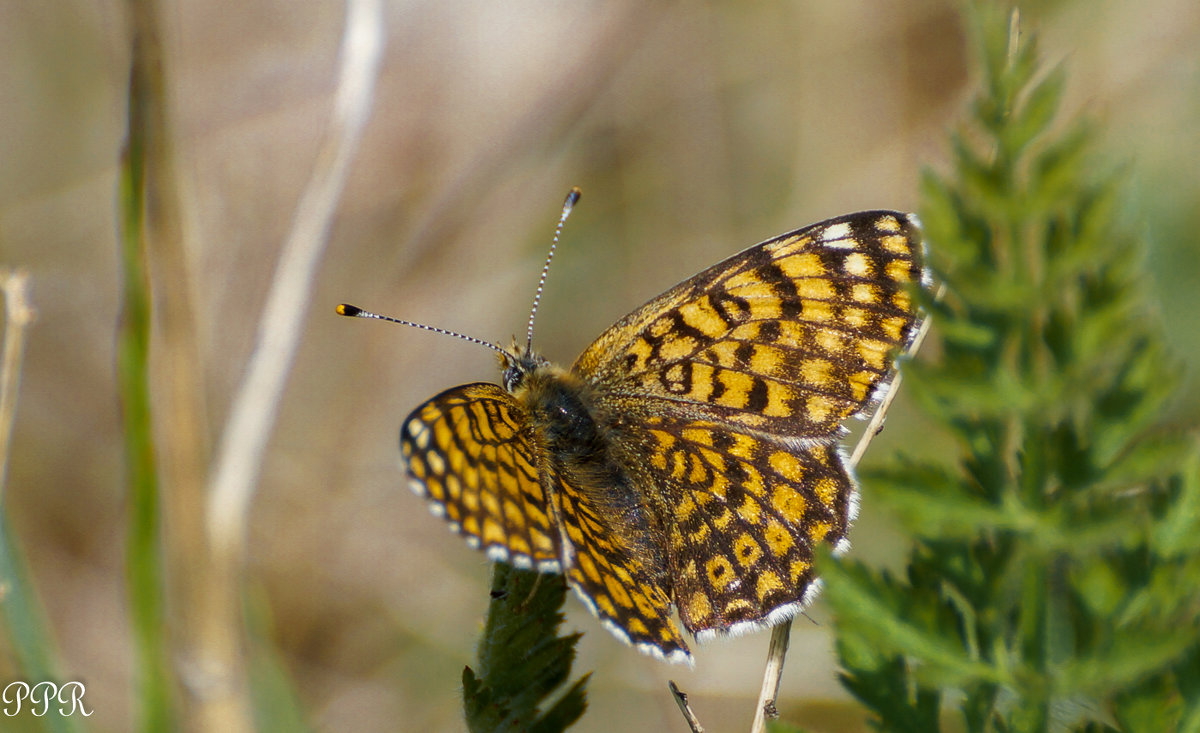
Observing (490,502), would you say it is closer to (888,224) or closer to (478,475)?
(478,475)

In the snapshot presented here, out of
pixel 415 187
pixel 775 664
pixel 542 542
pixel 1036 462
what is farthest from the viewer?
pixel 415 187

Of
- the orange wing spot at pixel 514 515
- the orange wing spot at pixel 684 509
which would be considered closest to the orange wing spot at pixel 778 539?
the orange wing spot at pixel 684 509

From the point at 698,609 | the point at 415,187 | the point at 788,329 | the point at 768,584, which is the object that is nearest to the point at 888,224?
the point at 788,329

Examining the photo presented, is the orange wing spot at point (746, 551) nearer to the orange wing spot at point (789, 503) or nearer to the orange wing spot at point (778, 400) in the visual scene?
the orange wing spot at point (789, 503)

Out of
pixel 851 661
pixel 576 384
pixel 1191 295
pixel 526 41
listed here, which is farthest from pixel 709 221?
pixel 851 661

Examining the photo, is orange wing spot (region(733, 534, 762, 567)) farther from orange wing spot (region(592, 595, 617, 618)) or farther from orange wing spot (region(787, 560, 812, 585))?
orange wing spot (region(592, 595, 617, 618))

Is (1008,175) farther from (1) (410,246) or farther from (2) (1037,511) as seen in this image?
(1) (410,246)
